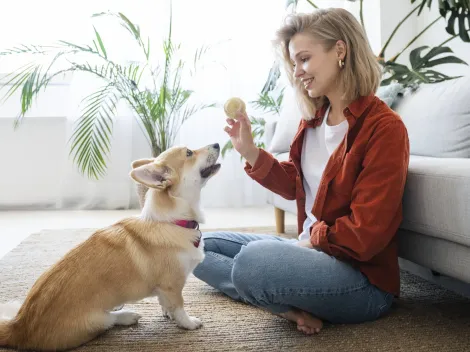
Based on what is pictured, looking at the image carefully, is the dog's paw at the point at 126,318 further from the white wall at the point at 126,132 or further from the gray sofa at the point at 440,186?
the white wall at the point at 126,132

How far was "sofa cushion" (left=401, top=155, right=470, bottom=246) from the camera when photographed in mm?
1300

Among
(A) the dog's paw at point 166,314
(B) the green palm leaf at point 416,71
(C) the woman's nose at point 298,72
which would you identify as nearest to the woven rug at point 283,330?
(A) the dog's paw at point 166,314

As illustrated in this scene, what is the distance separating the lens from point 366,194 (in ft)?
4.44

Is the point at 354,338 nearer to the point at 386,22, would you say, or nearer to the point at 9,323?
the point at 9,323

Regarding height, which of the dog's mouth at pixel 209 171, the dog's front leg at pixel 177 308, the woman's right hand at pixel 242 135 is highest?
the woman's right hand at pixel 242 135

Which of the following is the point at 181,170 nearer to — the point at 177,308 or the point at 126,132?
the point at 177,308

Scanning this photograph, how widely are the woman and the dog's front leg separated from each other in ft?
Answer: 0.53

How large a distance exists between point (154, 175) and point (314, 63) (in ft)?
1.85

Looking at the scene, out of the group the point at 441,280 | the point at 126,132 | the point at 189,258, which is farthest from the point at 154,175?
the point at 126,132

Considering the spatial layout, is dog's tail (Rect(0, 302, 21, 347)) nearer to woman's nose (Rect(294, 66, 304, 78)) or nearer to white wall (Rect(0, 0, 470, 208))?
woman's nose (Rect(294, 66, 304, 78))

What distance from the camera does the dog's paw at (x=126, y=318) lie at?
5.01 ft

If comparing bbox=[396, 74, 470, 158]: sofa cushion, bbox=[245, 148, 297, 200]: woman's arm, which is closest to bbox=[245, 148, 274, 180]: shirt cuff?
bbox=[245, 148, 297, 200]: woman's arm

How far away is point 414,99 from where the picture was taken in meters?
2.27

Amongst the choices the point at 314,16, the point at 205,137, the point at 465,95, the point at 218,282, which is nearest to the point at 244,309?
the point at 218,282
